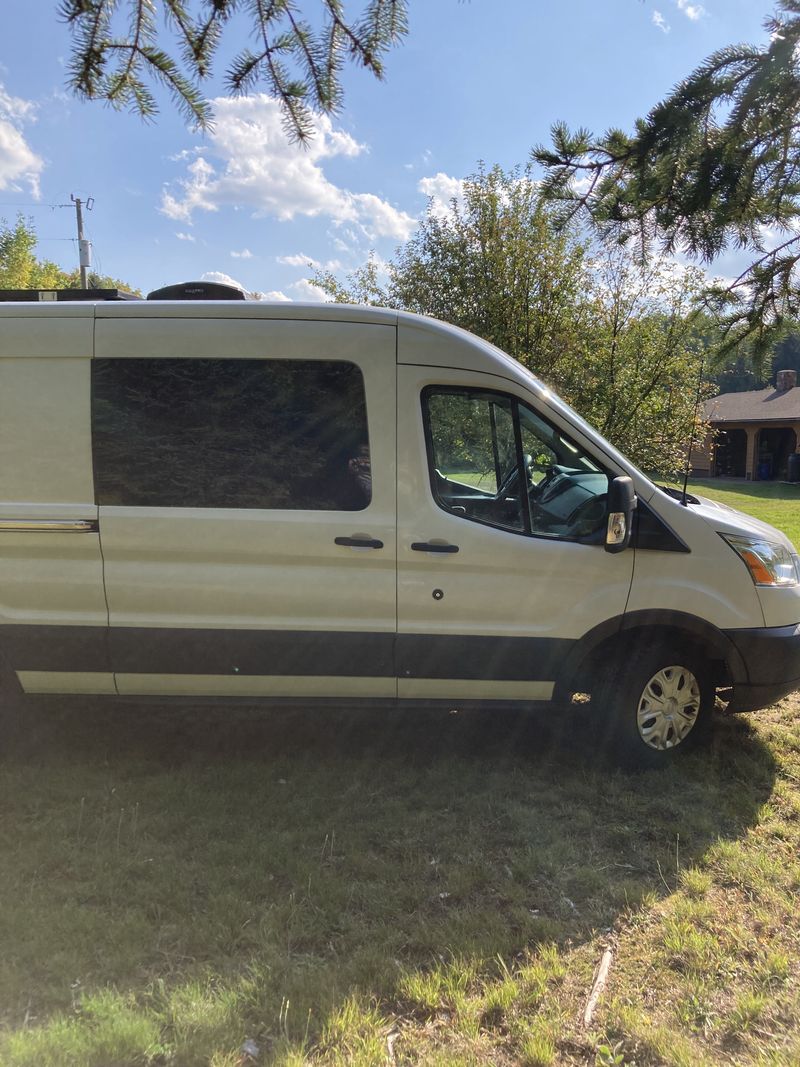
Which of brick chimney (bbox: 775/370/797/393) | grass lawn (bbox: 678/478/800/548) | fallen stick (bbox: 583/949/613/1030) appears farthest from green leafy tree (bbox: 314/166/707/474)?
brick chimney (bbox: 775/370/797/393)

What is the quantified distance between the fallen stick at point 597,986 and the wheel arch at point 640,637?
1.36 meters

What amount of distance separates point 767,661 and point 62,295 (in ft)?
14.0

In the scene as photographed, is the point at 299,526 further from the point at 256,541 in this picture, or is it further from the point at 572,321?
the point at 572,321

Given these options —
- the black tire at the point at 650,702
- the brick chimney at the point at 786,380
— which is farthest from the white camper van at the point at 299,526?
the brick chimney at the point at 786,380

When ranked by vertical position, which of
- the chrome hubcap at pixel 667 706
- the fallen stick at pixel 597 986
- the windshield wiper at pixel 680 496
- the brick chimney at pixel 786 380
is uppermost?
the brick chimney at pixel 786 380

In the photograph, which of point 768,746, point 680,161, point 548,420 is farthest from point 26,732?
point 680,161

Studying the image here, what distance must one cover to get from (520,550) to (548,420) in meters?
0.67

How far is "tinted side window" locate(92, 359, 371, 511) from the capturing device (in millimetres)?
3539

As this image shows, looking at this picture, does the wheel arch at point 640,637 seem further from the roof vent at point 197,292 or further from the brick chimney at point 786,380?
the brick chimney at point 786,380

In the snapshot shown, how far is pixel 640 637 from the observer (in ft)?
12.3

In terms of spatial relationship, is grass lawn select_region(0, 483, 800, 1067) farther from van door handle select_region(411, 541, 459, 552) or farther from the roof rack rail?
the roof rack rail

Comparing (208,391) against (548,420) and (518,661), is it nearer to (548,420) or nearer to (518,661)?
(548,420)

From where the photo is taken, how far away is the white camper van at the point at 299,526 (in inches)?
139

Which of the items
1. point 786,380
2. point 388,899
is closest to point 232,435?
point 388,899
